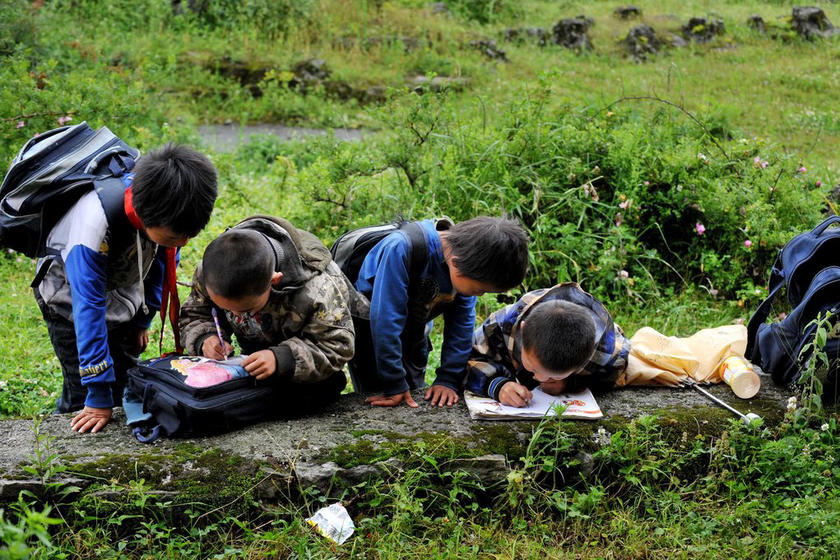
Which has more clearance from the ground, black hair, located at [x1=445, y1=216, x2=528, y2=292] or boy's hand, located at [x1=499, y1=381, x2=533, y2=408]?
black hair, located at [x1=445, y1=216, x2=528, y2=292]

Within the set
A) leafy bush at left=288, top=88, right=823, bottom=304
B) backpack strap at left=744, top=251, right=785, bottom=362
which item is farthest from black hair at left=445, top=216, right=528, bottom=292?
leafy bush at left=288, top=88, right=823, bottom=304

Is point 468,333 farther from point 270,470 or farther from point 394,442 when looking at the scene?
point 270,470

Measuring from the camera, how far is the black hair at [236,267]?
8.73 feet

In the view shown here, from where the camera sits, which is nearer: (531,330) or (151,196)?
(151,196)

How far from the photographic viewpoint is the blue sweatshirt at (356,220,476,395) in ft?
9.96

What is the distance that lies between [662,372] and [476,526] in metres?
1.30

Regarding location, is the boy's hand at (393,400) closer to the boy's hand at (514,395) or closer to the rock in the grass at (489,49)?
the boy's hand at (514,395)

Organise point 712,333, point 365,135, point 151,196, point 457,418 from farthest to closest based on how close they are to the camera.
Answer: point 365,135
point 712,333
point 457,418
point 151,196

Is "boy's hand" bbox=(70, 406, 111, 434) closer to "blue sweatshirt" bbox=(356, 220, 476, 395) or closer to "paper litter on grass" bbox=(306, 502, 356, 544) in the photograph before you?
"paper litter on grass" bbox=(306, 502, 356, 544)

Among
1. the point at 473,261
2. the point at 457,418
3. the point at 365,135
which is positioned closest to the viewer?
the point at 473,261

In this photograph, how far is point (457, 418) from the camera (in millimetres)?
3230

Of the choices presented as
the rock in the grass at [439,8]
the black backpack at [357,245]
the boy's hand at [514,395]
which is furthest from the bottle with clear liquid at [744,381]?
the rock in the grass at [439,8]

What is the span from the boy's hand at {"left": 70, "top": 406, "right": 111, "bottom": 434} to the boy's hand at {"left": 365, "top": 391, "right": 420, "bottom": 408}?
3.59 feet

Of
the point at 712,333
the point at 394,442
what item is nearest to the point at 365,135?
the point at 712,333
